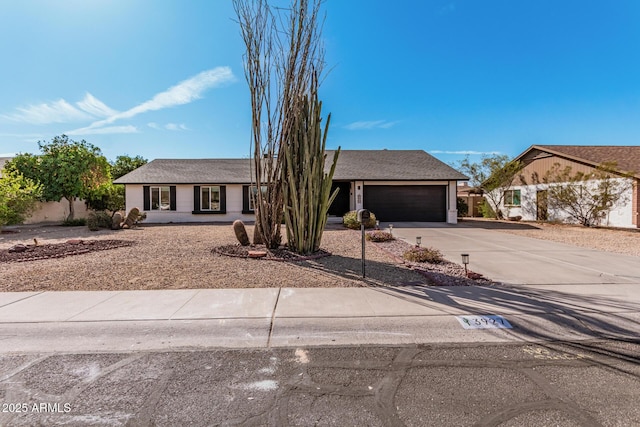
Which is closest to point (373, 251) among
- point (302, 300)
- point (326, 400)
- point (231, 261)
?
point (231, 261)

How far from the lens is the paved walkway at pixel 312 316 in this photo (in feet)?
11.3

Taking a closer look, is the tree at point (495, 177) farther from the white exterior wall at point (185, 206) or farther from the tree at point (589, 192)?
the white exterior wall at point (185, 206)

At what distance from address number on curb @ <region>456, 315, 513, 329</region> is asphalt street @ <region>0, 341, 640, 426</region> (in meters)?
0.43

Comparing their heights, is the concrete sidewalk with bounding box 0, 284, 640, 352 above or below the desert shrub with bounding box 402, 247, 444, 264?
below

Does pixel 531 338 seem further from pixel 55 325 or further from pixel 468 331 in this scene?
pixel 55 325

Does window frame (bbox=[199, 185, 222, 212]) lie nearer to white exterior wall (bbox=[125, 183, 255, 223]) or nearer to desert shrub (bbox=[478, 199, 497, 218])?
white exterior wall (bbox=[125, 183, 255, 223])

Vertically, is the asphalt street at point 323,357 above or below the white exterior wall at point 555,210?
below

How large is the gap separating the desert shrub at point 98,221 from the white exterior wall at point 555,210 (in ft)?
80.9

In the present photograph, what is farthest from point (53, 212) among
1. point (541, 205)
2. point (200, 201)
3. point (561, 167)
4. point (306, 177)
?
point (561, 167)

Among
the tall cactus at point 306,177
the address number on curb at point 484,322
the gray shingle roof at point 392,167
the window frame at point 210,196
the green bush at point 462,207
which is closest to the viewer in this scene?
the address number on curb at point 484,322

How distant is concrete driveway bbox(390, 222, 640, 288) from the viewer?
572 centimetres

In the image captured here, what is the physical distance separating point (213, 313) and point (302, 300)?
4.03 feet

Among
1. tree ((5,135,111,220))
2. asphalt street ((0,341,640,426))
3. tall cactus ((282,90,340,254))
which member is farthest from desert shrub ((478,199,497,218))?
tree ((5,135,111,220))

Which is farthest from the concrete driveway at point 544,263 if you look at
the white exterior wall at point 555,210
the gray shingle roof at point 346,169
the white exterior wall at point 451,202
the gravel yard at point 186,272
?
the white exterior wall at point 555,210
